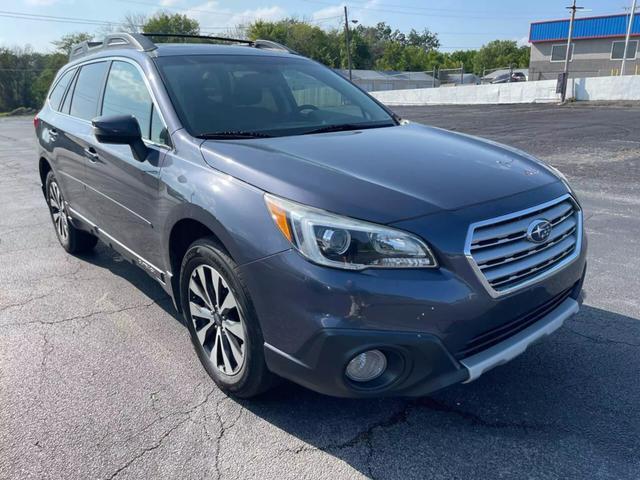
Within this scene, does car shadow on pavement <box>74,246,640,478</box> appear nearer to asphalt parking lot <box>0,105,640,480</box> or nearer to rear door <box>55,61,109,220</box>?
asphalt parking lot <box>0,105,640,480</box>

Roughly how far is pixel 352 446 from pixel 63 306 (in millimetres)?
2687

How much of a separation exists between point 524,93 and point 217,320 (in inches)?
1257

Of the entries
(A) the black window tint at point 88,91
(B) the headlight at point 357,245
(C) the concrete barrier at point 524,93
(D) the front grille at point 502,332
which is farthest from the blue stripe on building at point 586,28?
(B) the headlight at point 357,245

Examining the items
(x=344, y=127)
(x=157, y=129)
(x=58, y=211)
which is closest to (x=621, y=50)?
(x=344, y=127)

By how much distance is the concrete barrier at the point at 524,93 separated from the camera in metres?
27.0

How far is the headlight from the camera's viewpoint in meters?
2.16

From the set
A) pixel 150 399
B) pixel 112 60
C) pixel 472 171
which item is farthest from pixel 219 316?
pixel 112 60

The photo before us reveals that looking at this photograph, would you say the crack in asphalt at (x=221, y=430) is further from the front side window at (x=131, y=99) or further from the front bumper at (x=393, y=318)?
the front side window at (x=131, y=99)

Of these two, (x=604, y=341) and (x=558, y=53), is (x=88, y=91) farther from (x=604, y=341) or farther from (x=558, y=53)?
(x=558, y=53)

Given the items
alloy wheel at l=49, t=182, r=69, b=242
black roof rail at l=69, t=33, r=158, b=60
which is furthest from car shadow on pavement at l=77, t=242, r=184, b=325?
black roof rail at l=69, t=33, r=158, b=60

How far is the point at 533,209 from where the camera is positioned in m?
2.47

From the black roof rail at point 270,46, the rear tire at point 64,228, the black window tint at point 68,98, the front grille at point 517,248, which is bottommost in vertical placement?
the rear tire at point 64,228

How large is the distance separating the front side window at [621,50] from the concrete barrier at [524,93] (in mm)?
20272

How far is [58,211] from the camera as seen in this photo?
531 cm
